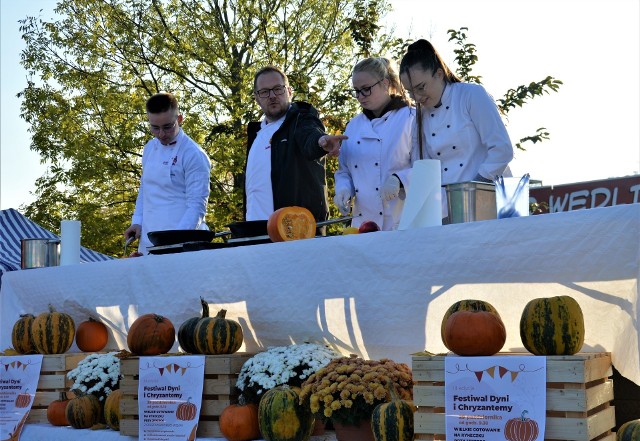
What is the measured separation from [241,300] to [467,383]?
1275mm

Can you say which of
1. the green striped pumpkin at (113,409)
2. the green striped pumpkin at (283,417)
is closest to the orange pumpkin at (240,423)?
the green striped pumpkin at (283,417)

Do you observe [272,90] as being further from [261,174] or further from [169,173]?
[169,173]

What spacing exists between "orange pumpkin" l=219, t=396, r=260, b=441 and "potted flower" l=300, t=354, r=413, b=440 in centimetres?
28

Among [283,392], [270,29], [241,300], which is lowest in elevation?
[283,392]

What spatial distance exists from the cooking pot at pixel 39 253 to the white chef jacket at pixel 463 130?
2244mm

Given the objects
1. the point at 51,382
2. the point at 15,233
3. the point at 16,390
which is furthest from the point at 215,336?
the point at 15,233

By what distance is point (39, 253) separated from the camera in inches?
192

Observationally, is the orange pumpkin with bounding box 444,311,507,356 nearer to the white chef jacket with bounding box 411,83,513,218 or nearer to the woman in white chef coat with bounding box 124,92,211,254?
the white chef jacket with bounding box 411,83,513,218

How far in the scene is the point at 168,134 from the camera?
5.39 metres

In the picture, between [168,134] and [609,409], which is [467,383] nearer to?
[609,409]

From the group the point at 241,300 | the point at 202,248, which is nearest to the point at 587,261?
the point at 241,300

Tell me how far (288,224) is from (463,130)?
0.87 meters

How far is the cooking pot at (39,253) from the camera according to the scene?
4863 millimetres

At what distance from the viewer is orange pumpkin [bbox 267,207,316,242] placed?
3506 millimetres
